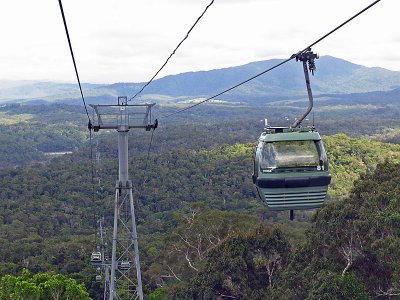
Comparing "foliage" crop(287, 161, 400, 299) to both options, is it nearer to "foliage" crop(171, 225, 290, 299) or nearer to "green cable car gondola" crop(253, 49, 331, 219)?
"foliage" crop(171, 225, 290, 299)

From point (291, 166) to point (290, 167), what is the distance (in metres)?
0.03

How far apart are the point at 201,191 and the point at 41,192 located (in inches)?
828

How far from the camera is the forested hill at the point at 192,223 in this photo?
25.8 meters

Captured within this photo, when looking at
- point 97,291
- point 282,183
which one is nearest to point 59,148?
point 97,291

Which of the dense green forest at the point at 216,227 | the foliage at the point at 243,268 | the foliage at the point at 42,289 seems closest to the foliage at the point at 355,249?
the dense green forest at the point at 216,227

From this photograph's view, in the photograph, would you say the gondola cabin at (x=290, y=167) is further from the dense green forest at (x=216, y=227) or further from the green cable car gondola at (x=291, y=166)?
the dense green forest at (x=216, y=227)

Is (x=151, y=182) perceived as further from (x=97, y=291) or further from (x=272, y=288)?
(x=272, y=288)

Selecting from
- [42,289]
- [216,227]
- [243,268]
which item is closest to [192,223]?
[216,227]

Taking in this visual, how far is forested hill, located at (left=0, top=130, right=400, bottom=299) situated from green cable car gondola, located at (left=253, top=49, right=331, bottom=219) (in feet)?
39.8

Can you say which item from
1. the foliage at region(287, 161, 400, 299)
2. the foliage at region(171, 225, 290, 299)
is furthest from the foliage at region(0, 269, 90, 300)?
the foliage at region(287, 161, 400, 299)

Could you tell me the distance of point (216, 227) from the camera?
3269cm

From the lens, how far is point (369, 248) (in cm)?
2325

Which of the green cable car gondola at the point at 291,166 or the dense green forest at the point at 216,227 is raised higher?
the green cable car gondola at the point at 291,166

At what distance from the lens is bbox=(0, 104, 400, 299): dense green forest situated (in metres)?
24.0
